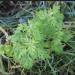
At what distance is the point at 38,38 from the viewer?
1050 millimetres

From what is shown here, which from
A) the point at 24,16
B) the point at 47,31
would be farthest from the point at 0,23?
the point at 47,31

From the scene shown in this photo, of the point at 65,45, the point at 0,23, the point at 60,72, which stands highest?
the point at 0,23

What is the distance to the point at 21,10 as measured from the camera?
56.9 inches

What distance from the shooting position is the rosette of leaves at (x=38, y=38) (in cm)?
104

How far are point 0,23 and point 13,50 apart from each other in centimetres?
33

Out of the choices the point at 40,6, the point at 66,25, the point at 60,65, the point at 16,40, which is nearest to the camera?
the point at 16,40

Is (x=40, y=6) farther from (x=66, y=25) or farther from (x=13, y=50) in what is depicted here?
(x=13, y=50)

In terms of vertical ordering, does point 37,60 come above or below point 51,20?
below

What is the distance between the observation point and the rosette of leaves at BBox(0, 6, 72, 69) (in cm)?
104

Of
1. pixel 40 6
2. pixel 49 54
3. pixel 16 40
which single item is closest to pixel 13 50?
pixel 16 40

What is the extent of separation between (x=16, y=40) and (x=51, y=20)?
0.61ft

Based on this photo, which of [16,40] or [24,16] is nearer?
[16,40]

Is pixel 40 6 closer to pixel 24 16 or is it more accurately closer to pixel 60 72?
pixel 24 16

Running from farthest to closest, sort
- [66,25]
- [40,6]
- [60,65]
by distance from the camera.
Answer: [40,6] < [66,25] < [60,65]
